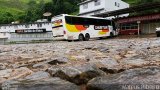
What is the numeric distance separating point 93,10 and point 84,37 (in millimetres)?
35295

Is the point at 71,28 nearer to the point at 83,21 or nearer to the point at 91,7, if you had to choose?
the point at 83,21

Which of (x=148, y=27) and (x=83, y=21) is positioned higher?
(x=83, y=21)

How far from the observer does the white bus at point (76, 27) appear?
33.8 metres

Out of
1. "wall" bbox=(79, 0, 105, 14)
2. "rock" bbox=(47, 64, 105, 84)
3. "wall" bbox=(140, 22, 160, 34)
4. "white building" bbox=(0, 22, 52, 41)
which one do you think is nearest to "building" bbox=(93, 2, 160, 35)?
"wall" bbox=(140, 22, 160, 34)

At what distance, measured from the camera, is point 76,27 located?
1390 inches

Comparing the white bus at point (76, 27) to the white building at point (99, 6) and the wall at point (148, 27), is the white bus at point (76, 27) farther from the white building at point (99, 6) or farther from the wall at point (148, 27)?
the white building at point (99, 6)

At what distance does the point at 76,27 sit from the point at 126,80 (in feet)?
106

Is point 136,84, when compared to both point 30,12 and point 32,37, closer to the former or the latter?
point 32,37

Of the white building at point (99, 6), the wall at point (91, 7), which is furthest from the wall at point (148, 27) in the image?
the wall at point (91, 7)

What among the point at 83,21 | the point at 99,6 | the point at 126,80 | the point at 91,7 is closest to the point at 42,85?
the point at 126,80

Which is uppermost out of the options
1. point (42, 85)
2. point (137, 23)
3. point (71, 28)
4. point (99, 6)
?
point (99, 6)

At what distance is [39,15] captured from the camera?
307 feet

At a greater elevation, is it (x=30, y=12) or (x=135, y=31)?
(x=30, y=12)

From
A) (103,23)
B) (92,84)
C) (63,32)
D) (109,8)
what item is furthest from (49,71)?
(109,8)
